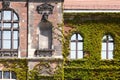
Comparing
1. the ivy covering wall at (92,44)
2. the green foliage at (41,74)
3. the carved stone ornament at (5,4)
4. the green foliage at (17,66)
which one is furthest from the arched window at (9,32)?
the ivy covering wall at (92,44)

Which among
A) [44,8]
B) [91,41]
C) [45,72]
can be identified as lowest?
[45,72]

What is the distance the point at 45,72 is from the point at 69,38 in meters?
3.90

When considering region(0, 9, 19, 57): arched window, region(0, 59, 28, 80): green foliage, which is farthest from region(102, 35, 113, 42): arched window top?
region(0, 9, 19, 57): arched window

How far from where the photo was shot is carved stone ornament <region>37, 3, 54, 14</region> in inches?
1419

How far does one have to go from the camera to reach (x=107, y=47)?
37.7 metres

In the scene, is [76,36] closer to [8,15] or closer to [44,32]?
[44,32]

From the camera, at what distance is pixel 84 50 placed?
1475 inches

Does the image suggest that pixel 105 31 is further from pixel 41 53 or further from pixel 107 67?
pixel 41 53

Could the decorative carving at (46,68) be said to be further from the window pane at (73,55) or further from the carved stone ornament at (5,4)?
the carved stone ornament at (5,4)

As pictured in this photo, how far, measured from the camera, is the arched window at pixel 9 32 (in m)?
35.7

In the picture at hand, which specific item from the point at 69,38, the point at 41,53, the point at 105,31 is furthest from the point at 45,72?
the point at 105,31

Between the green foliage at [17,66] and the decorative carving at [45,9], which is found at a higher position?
the decorative carving at [45,9]

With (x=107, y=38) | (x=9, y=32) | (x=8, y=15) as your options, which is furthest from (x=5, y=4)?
(x=107, y=38)

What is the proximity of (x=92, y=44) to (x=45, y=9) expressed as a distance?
479cm
